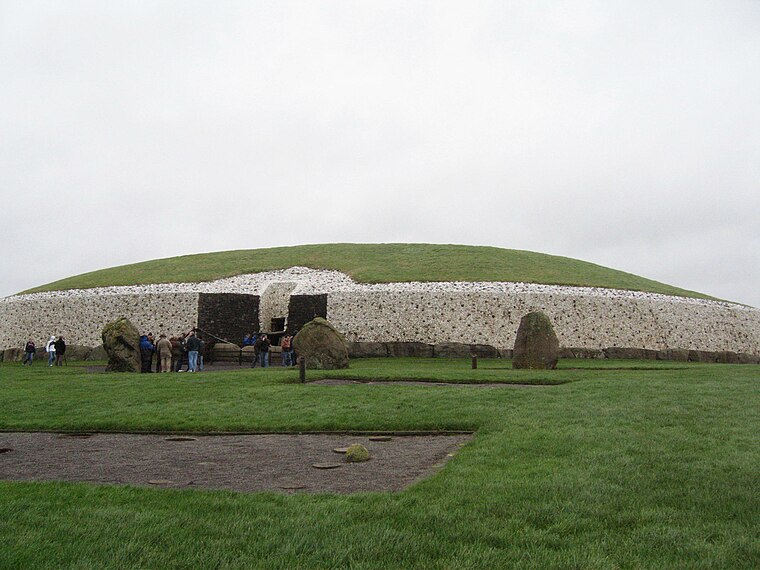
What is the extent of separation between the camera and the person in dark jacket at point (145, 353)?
2278 cm

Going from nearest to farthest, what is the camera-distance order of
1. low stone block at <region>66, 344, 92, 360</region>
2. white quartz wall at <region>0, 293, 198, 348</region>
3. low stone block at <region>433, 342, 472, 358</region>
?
1. low stone block at <region>433, 342, 472, 358</region>
2. low stone block at <region>66, 344, 92, 360</region>
3. white quartz wall at <region>0, 293, 198, 348</region>

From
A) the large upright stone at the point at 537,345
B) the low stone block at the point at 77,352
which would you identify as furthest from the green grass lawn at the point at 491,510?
the low stone block at the point at 77,352

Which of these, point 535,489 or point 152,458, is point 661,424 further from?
point 152,458

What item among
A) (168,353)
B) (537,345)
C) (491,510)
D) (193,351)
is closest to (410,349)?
(537,345)

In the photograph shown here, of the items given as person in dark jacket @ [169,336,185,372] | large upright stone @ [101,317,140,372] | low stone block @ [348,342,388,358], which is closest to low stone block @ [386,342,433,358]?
low stone block @ [348,342,388,358]

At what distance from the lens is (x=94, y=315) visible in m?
32.8

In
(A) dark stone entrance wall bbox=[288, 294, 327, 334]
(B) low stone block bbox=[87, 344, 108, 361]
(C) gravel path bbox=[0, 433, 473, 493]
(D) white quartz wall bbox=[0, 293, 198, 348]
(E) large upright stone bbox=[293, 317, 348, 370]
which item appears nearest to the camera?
(C) gravel path bbox=[0, 433, 473, 493]

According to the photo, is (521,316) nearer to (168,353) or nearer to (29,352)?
(168,353)

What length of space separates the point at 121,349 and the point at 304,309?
10.5 m

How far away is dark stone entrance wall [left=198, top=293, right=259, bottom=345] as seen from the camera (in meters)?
32.0

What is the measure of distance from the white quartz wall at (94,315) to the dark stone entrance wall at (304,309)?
15.2 feet

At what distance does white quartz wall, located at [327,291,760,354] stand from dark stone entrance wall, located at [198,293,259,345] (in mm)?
4012

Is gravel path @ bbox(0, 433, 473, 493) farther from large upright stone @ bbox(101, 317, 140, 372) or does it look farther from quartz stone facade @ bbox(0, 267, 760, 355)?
quartz stone facade @ bbox(0, 267, 760, 355)

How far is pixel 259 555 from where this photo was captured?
4.56 meters
